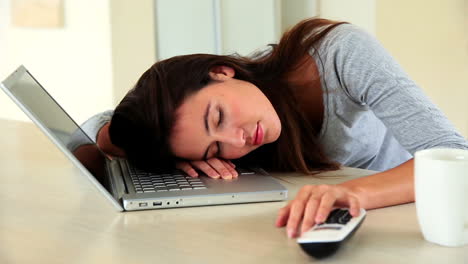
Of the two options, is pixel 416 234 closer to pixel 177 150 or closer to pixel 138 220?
pixel 138 220

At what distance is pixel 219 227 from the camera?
852 millimetres

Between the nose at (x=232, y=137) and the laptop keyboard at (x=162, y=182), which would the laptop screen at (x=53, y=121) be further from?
the nose at (x=232, y=137)

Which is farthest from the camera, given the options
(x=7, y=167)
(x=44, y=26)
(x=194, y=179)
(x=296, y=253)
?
(x=44, y=26)

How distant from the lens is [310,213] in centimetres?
80

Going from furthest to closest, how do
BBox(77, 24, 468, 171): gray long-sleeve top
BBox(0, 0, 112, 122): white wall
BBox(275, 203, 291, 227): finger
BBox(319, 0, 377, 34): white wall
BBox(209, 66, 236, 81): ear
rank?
BBox(0, 0, 112, 122): white wall → BBox(319, 0, 377, 34): white wall → BBox(209, 66, 236, 81): ear → BBox(77, 24, 468, 171): gray long-sleeve top → BBox(275, 203, 291, 227): finger

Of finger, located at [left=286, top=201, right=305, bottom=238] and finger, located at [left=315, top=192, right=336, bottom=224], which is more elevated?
finger, located at [left=315, top=192, right=336, bottom=224]

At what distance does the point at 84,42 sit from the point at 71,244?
278cm

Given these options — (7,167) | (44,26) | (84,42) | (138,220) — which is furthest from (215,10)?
(138,220)

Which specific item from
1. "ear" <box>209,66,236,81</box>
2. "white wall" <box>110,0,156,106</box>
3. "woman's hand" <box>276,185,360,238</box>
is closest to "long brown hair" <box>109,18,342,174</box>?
"ear" <box>209,66,236,81</box>

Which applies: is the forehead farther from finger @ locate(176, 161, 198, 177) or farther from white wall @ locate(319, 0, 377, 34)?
white wall @ locate(319, 0, 377, 34)

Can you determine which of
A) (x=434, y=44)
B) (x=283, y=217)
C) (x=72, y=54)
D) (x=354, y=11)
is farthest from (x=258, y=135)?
(x=72, y=54)

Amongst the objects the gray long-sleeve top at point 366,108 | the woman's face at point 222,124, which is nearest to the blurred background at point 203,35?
the gray long-sleeve top at point 366,108

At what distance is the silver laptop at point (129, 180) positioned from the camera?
0.94 metres

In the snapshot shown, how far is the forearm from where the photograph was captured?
0.92 metres
